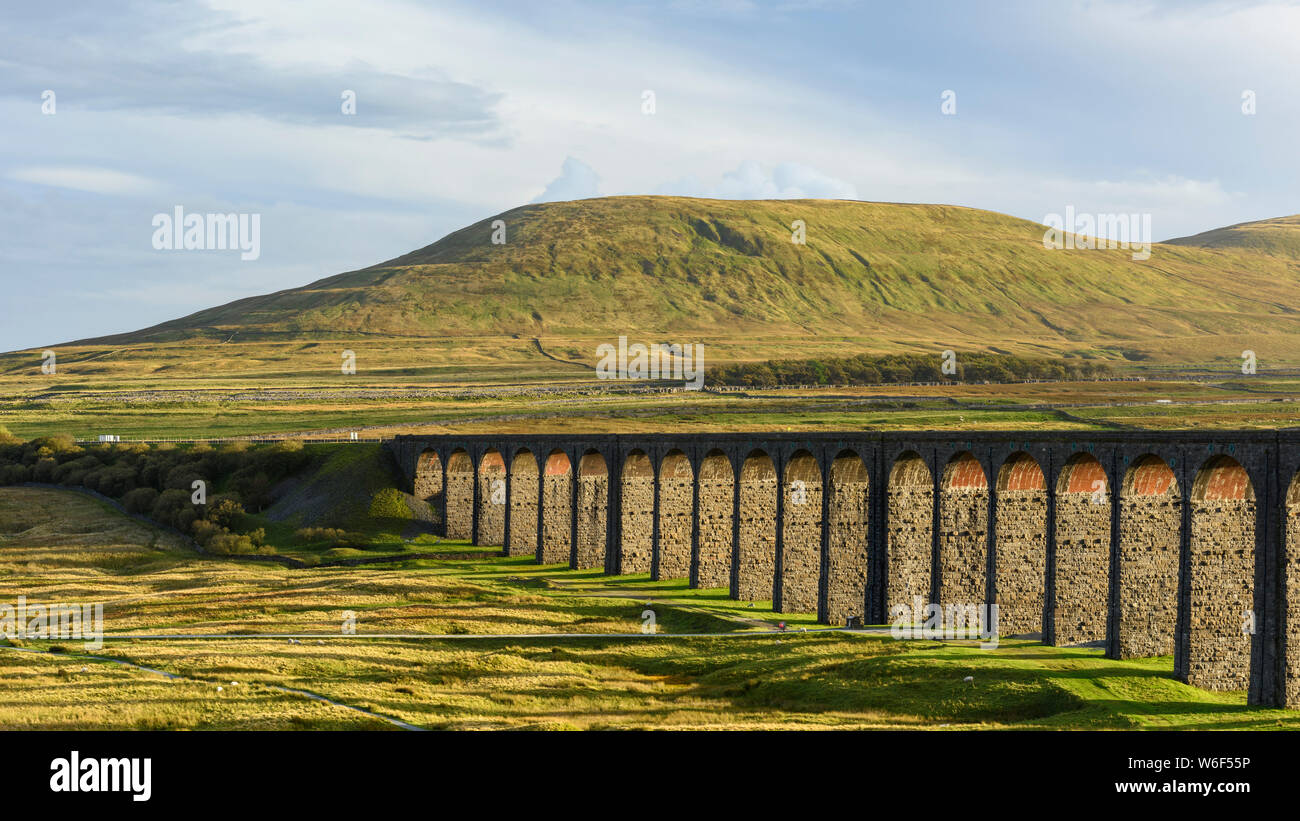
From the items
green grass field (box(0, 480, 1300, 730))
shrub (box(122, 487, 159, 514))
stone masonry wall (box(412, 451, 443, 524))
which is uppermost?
stone masonry wall (box(412, 451, 443, 524))

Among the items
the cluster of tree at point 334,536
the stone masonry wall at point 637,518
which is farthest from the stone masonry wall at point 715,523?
the cluster of tree at point 334,536

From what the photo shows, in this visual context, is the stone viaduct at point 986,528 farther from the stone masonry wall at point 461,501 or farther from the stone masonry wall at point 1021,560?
the stone masonry wall at point 461,501

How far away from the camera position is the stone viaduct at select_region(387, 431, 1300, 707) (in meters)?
46.2

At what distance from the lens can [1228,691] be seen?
46.2m

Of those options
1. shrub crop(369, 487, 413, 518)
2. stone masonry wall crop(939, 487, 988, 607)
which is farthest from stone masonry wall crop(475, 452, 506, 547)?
stone masonry wall crop(939, 487, 988, 607)

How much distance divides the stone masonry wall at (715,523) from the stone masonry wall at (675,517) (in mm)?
2696

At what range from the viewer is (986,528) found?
5966cm

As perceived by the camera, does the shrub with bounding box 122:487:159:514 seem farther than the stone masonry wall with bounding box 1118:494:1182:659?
Yes

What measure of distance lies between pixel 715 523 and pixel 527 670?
83.3 ft

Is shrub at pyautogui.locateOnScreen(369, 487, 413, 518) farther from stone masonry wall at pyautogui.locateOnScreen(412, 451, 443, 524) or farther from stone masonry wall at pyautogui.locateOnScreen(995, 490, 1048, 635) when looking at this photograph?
stone masonry wall at pyautogui.locateOnScreen(995, 490, 1048, 635)

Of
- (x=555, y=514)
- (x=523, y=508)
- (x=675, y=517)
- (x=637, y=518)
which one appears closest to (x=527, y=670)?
(x=675, y=517)

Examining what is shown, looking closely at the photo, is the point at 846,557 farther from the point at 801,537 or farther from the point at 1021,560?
the point at 1021,560

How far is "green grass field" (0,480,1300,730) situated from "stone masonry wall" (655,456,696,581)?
10.7 ft
